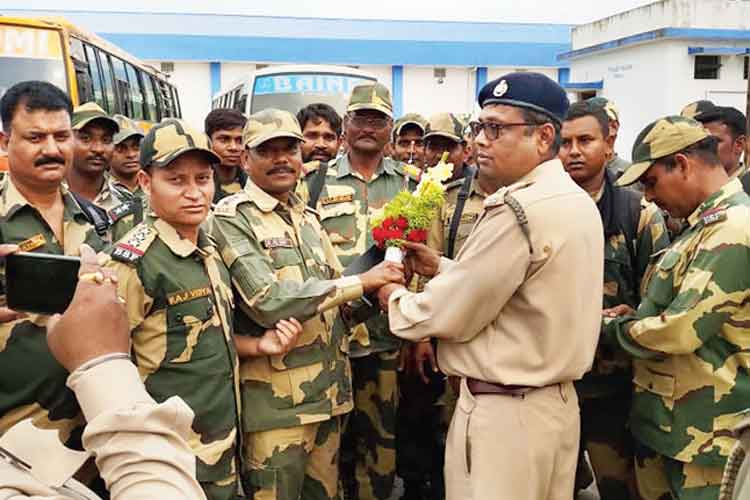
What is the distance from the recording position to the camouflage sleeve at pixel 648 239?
12.3 ft

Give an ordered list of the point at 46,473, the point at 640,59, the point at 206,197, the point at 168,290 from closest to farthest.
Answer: the point at 46,473 → the point at 168,290 → the point at 206,197 → the point at 640,59

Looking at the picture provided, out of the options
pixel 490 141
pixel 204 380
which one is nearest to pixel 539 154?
pixel 490 141

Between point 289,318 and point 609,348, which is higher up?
point 289,318

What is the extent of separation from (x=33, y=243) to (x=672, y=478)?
111 inches

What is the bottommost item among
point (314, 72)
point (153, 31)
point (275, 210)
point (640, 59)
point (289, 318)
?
point (289, 318)

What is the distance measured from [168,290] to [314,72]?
10.5m

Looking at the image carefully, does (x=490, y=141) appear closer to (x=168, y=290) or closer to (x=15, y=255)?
(x=168, y=290)

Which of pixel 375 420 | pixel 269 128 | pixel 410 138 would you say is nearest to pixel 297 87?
pixel 410 138

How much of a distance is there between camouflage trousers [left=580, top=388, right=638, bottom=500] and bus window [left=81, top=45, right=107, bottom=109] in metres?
7.61

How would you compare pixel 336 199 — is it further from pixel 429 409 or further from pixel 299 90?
pixel 299 90

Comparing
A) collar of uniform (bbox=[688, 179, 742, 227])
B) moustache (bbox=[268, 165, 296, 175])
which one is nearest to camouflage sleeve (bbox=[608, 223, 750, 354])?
collar of uniform (bbox=[688, 179, 742, 227])

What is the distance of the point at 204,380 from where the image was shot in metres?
2.85

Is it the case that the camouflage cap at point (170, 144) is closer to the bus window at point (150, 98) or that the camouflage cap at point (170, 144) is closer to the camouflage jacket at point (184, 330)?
the camouflage jacket at point (184, 330)

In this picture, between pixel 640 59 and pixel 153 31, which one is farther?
pixel 153 31
